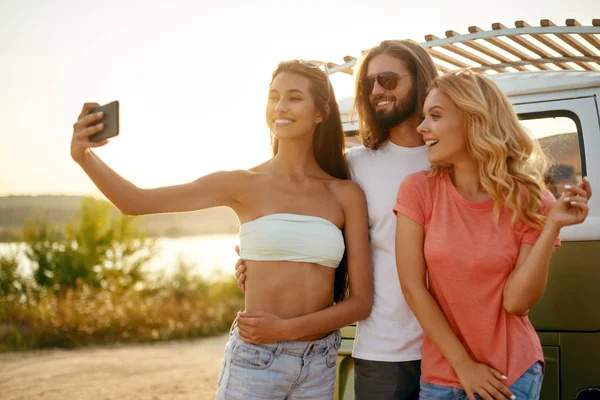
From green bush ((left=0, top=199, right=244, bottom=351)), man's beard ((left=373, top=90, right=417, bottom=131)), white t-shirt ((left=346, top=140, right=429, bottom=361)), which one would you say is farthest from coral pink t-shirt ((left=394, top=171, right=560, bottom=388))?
green bush ((left=0, top=199, right=244, bottom=351))

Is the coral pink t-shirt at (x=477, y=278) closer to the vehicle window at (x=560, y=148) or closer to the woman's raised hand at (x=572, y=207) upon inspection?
the woman's raised hand at (x=572, y=207)

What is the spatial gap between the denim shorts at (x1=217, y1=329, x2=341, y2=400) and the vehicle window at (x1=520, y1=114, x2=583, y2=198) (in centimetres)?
138

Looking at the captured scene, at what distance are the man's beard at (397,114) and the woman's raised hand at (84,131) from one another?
1219mm

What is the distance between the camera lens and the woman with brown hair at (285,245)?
2.49 metres

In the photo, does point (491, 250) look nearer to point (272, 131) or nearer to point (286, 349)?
point (286, 349)

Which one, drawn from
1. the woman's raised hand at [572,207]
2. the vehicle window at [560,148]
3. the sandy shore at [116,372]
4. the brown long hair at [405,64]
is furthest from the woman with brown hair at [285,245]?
the sandy shore at [116,372]

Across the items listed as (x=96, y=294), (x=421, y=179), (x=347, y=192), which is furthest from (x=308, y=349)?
(x=96, y=294)

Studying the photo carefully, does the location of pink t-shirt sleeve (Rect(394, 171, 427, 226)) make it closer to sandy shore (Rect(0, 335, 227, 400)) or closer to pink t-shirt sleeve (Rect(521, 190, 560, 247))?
pink t-shirt sleeve (Rect(521, 190, 560, 247))

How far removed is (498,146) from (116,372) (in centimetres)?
652

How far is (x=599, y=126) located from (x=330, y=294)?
1452 millimetres

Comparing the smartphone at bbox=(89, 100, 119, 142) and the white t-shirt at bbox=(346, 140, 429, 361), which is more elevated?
the smartphone at bbox=(89, 100, 119, 142)

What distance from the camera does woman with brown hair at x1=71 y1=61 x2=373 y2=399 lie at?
249 centimetres

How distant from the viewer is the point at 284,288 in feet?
8.52

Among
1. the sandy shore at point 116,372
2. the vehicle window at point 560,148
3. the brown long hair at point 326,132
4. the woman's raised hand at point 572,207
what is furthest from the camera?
the sandy shore at point 116,372
